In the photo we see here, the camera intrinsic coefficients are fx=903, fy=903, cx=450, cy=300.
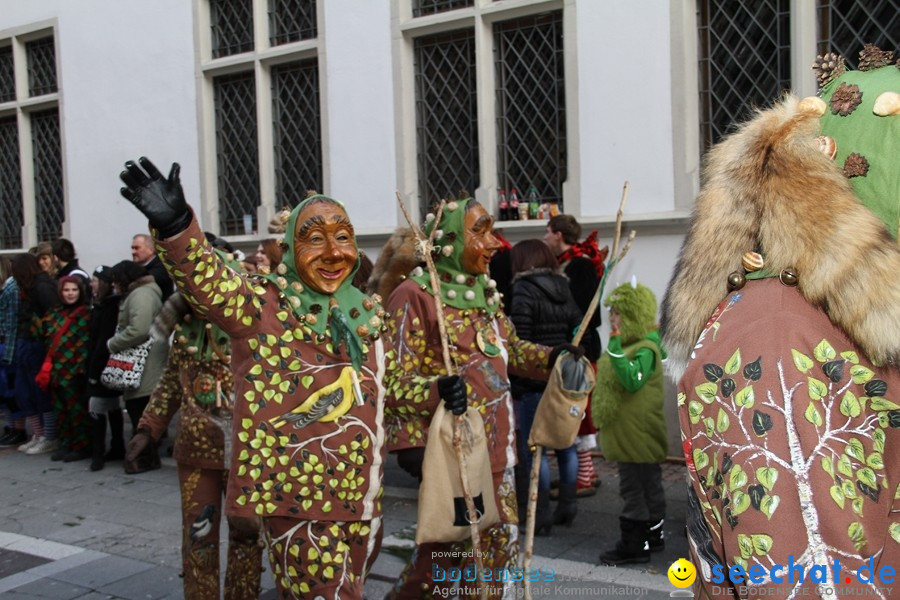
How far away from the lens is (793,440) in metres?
1.39

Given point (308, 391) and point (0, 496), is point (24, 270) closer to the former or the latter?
point (0, 496)

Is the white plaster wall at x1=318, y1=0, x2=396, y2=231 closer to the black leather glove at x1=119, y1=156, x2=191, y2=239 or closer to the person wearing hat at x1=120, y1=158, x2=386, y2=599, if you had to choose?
the person wearing hat at x1=120, y1=158, x2=386, y2=599

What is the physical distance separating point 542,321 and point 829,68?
420 centimetres

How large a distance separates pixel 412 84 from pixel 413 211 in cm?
131

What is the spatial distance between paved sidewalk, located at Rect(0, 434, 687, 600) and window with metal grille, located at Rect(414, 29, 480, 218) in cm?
298

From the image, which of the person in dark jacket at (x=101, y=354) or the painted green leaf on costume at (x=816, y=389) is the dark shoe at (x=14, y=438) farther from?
the painted green leaf on costume at (x=816, y=389)

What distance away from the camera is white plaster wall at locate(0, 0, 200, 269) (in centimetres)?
1103

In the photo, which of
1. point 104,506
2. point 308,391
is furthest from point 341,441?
point 104,506

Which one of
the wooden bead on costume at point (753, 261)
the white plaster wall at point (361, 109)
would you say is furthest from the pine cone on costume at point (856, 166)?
the white plaster wall at point (361, 109)

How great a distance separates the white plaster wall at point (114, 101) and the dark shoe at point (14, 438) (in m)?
2.72

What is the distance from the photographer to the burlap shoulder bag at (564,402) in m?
4.10

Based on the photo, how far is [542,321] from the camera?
6.03m

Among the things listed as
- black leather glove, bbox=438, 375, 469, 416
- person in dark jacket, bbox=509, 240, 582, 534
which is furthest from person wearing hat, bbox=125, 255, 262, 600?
person in dark jacket, bbox=509, 240, 582, 534

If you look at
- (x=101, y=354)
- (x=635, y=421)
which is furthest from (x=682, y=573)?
(x=101, y=354)
